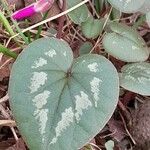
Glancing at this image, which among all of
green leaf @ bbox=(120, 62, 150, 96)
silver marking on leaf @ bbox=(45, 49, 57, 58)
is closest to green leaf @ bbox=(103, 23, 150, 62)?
green leaf @ bbox=(120, 62, 150, 96)

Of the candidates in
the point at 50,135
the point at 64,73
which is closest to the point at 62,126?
the point at 50,135

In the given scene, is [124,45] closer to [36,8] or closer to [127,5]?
[127,5]

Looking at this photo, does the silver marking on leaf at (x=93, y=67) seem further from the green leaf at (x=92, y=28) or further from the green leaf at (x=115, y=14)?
the green leaf at (x=115, y=14)

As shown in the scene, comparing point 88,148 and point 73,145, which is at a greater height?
point 73,145

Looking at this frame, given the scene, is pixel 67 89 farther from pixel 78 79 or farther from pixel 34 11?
pixel 34 11

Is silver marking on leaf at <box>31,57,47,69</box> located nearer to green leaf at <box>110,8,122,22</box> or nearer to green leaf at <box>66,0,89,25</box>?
green leaf at <box>66,0,89,25</box>
